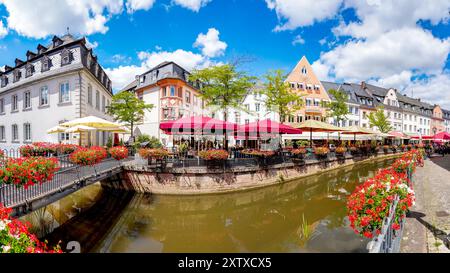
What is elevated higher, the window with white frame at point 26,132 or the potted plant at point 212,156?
the window with white frame at point 26,132

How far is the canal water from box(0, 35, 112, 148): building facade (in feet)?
28.2

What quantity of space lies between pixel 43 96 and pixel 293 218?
22331 millimetres

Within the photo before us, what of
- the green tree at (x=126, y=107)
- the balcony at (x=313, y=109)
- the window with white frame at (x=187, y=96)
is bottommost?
the green tree at (x=126, y=107)

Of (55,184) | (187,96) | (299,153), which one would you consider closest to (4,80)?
(187,96)

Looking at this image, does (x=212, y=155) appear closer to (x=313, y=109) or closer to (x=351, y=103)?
(x=313, y=109)

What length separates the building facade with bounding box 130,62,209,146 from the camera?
2881cm

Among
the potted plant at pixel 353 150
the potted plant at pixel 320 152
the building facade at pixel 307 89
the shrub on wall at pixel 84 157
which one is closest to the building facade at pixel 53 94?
the shrub on wall at pixel 84 157

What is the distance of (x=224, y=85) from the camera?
16453 mm

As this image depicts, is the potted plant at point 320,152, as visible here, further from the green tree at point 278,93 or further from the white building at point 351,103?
the white building at point 351,103

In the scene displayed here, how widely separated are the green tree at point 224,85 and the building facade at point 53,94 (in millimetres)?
9789

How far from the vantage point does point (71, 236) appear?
7.48m

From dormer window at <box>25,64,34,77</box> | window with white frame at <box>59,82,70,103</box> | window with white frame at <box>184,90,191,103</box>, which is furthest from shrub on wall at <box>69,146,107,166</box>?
window with white frame at <box>184,90,191,103</box>

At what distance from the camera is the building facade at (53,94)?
17.8 meters
